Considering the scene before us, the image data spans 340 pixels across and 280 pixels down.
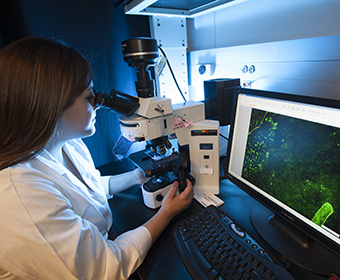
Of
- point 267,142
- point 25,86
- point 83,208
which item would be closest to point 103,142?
point 83,208

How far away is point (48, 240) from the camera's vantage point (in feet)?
1.65

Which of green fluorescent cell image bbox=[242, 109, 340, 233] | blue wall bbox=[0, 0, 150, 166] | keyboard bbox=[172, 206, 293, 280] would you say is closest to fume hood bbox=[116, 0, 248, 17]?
blue wall bbox=[0, 0, 150, 166]

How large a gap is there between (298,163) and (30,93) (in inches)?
30.7

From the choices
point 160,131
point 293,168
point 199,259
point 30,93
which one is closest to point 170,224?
point 199,259

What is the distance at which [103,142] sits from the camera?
147cm

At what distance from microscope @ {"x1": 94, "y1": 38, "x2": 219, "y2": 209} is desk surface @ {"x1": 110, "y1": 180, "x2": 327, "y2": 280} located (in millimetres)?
67

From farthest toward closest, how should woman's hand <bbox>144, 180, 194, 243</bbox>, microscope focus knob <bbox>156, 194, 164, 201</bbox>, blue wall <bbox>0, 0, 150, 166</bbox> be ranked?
blue wall <bbox>0, 0, 150, 166</bbox>, microscope focus knob <bbox>156, 194, 164, 201</bbox>, woman's hand <bbox>144, 180, 194, 243</bbox>

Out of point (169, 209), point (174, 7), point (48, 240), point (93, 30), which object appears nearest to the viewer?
point (48, 240)

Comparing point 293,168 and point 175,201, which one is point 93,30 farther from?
point 293,168

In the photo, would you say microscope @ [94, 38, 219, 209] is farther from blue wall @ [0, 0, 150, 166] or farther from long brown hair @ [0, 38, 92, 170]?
blue wall @ [0, 0, 150, 166]

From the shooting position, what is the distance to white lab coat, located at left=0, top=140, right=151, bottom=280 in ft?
1.62

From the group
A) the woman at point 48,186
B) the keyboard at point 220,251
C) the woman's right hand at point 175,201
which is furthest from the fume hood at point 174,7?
the keyboard at point 220,251

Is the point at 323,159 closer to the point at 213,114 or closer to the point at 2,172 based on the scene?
the point at 213,114

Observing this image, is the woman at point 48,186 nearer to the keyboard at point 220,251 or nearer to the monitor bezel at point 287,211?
the keyboard at point 220,251
